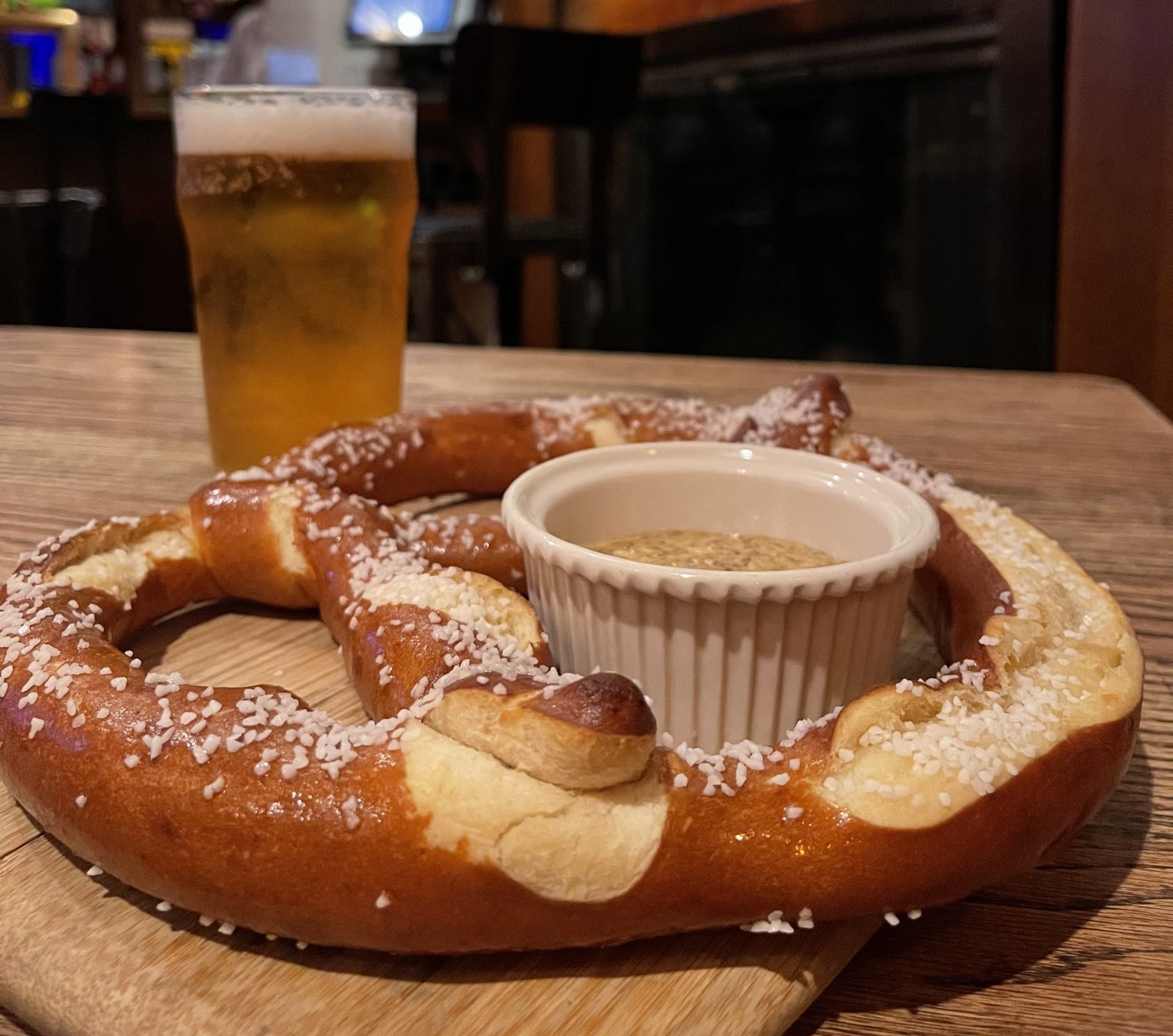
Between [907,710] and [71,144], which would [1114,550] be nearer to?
[907,710]

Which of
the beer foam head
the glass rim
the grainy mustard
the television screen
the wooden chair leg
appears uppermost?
the television screen

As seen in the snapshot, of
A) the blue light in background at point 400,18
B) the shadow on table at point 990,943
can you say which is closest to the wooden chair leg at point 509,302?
the blue light in background at point 400,18

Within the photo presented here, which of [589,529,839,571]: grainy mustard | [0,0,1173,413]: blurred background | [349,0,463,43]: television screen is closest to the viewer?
[589,529,839,571]: grainy mustard

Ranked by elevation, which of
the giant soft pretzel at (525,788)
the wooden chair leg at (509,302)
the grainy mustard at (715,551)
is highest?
the wooden chair leg at (509,302)

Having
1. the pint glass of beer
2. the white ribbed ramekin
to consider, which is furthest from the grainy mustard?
the pint glass of beer

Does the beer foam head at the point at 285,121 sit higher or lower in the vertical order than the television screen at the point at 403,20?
lower

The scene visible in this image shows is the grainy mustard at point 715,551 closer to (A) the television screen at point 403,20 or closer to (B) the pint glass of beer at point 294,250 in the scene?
(B) the pint glass of beer at point 294,250

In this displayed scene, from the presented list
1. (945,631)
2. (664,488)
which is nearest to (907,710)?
(945,631)

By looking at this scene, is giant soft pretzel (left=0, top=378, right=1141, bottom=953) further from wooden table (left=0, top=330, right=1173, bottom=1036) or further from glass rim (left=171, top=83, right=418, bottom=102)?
glass rim (left=171, top=83, right=418, bottom=102)
